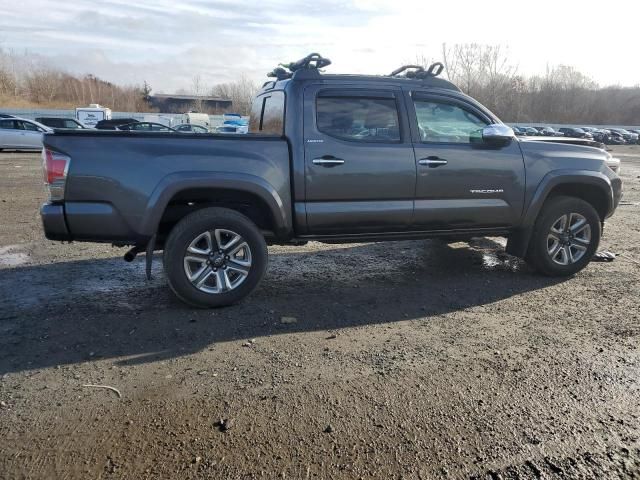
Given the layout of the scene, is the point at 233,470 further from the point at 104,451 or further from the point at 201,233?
the point at 201,233

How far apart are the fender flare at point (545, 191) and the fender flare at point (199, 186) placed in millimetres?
2772

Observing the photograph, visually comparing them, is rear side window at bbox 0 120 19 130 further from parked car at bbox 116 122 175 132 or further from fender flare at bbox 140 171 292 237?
fender flare at bbox 140 171 292 237

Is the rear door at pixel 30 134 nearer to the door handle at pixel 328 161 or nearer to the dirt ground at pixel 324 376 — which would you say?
the dirt ground at pixel 324 376

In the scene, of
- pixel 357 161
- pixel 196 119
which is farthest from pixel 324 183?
pixel 196 119

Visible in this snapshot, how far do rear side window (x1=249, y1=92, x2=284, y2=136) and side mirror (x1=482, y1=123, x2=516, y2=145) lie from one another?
79.9 inches

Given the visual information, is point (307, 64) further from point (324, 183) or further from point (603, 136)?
point (603, 136)

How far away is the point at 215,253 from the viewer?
4684 mm

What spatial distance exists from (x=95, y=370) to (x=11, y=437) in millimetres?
797

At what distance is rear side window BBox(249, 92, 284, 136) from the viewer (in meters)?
5.09

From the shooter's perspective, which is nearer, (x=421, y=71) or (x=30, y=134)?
(x=421, y=71)

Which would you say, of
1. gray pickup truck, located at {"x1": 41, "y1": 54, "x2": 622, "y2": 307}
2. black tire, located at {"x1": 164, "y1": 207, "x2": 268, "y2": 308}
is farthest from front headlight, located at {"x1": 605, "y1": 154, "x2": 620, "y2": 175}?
black tire, located at {"x1": 164, "y1": 207, "x2": 268, "y2": 308}

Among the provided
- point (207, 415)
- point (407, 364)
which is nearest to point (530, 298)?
point (407, 364)

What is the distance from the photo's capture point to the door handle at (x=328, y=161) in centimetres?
480

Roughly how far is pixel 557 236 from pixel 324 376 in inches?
141
